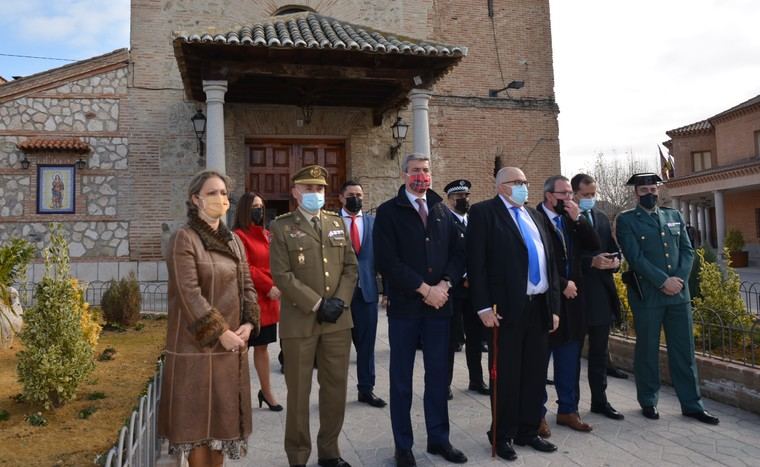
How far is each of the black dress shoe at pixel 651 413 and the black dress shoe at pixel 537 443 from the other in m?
1.25

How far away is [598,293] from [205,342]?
11.4ft

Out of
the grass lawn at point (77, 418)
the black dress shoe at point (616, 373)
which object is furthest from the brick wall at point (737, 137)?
the grass lawn at point (77, 418)

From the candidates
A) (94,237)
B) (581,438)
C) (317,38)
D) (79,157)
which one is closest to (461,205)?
(581,438)

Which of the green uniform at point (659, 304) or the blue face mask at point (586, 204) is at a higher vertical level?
the blue face mask at point (586, 204)

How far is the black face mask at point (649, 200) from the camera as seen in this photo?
4.84 metres

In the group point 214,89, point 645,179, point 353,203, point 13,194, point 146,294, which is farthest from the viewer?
point 146,294

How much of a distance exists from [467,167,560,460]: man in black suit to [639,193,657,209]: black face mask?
1.39 meters

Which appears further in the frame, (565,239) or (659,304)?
(659,304)

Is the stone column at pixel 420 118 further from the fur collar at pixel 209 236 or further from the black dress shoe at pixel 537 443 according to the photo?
the fur collar at pixel 209 236

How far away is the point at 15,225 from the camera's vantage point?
1129cm

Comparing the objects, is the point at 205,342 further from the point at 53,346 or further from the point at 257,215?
the point at 53,346

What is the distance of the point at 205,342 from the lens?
2896mm

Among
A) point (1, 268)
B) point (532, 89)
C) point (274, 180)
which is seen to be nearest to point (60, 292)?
point (1, 268)

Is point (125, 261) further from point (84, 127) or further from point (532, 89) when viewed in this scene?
point (532, 89)
